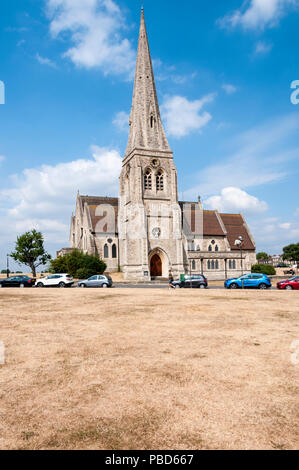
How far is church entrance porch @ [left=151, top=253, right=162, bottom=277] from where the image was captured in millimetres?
49406

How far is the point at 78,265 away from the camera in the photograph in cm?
4541

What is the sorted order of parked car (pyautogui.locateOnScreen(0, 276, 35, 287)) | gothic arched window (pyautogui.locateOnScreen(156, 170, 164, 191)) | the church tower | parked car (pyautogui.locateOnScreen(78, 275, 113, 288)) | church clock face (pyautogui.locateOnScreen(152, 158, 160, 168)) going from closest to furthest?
parked car (pyautogui.locateOnScreen(78, 275, 113, 288)), parked car (pyautogui.locateOnScreen(0, 276, 35, 287)), the church tower, church clock face (pyautogui.locateOnScreen(152, 158, 160, 168)), gothic arched window (pyautogui.locateOnScreen(156, 170, 164, 191))

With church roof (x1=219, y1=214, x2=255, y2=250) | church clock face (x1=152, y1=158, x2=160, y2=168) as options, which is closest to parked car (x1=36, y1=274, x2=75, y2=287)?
church clock face (x1=152, y1=158, x2=160, y2=168)

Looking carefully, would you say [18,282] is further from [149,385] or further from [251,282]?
[149,385]

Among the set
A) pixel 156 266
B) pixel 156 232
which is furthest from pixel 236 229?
pixel 156 266

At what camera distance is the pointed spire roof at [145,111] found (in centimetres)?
5106

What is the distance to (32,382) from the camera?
257 inches

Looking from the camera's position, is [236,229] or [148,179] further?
[236,229]

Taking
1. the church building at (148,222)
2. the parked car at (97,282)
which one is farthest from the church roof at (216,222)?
the parked car at (97,282)

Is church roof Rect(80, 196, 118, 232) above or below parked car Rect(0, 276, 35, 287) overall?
above

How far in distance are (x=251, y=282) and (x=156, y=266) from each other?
70.3 ft

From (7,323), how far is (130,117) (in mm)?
47638

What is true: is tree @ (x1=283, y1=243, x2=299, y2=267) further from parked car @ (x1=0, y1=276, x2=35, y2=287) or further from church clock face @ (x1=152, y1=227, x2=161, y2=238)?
parked car @ (x1=0, y1=276, x2=35, y2=287)
